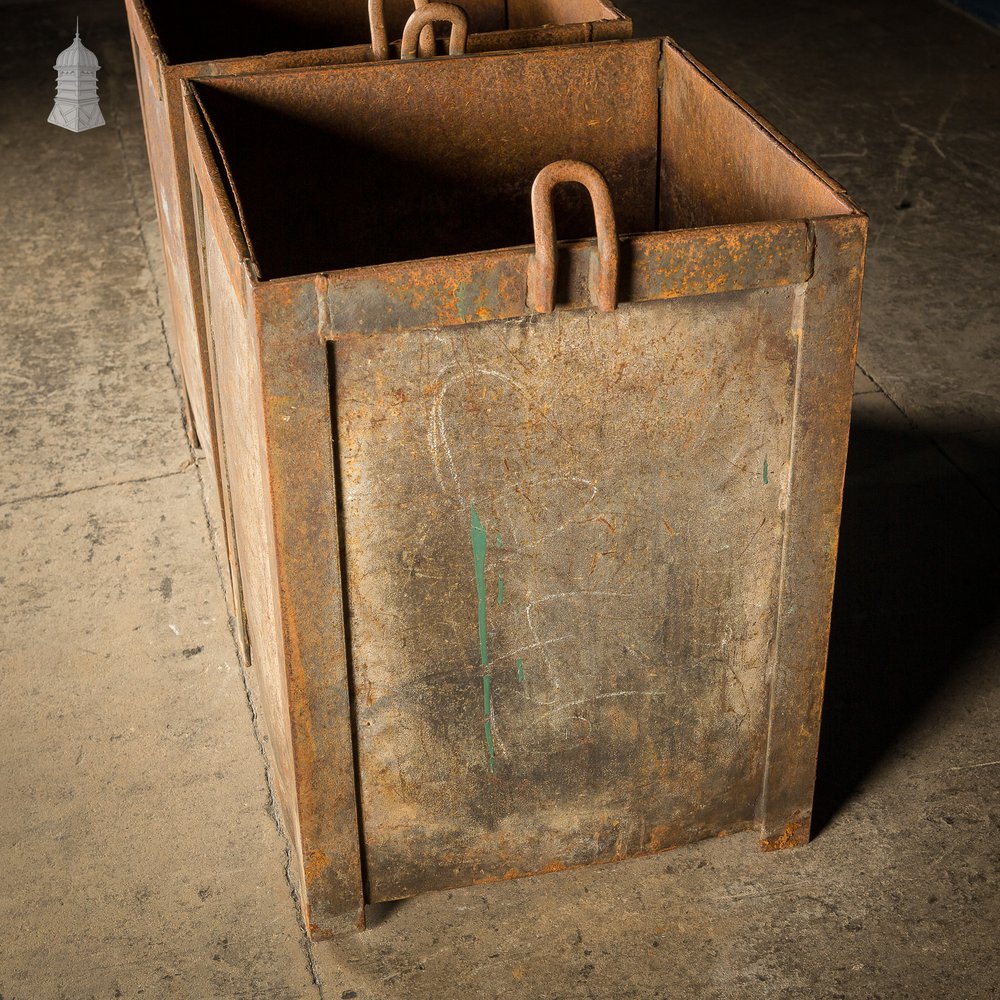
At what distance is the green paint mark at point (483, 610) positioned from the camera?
82.5 inches

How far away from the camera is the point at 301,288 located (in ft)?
6.01

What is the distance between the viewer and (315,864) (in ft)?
7.54

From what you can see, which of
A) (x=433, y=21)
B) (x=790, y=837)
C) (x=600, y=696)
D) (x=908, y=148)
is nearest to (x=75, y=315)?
(x=433, y=21)

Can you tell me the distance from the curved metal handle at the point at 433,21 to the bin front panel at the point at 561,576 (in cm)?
92

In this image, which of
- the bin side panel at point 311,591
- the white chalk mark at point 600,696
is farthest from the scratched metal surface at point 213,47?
the white chalk mark at point 600,696

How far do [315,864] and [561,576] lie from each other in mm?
630

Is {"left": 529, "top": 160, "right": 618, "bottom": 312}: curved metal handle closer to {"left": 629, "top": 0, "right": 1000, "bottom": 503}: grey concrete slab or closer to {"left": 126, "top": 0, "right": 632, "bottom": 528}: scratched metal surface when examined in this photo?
{"left": 126, "top": 0, "right": 632, "bottom": 528}: scratched metal surface

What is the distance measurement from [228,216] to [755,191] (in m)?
0.93

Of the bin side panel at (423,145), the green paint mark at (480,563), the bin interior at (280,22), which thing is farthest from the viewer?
the bin interior at (280,22)

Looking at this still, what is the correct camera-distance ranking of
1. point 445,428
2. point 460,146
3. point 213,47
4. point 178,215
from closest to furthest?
point 445,428 → point 460,146 → point 178,215 → point 213,47

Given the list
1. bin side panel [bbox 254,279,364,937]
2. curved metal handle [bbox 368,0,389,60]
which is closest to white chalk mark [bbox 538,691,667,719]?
bin side panel [bbox 254,279,364,937]

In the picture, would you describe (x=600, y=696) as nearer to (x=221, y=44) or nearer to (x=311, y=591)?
(x=311, y=591)

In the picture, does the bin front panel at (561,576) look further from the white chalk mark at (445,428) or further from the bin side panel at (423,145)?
the bin side panel at (423,145)

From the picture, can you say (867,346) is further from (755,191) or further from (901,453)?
(755,191)
